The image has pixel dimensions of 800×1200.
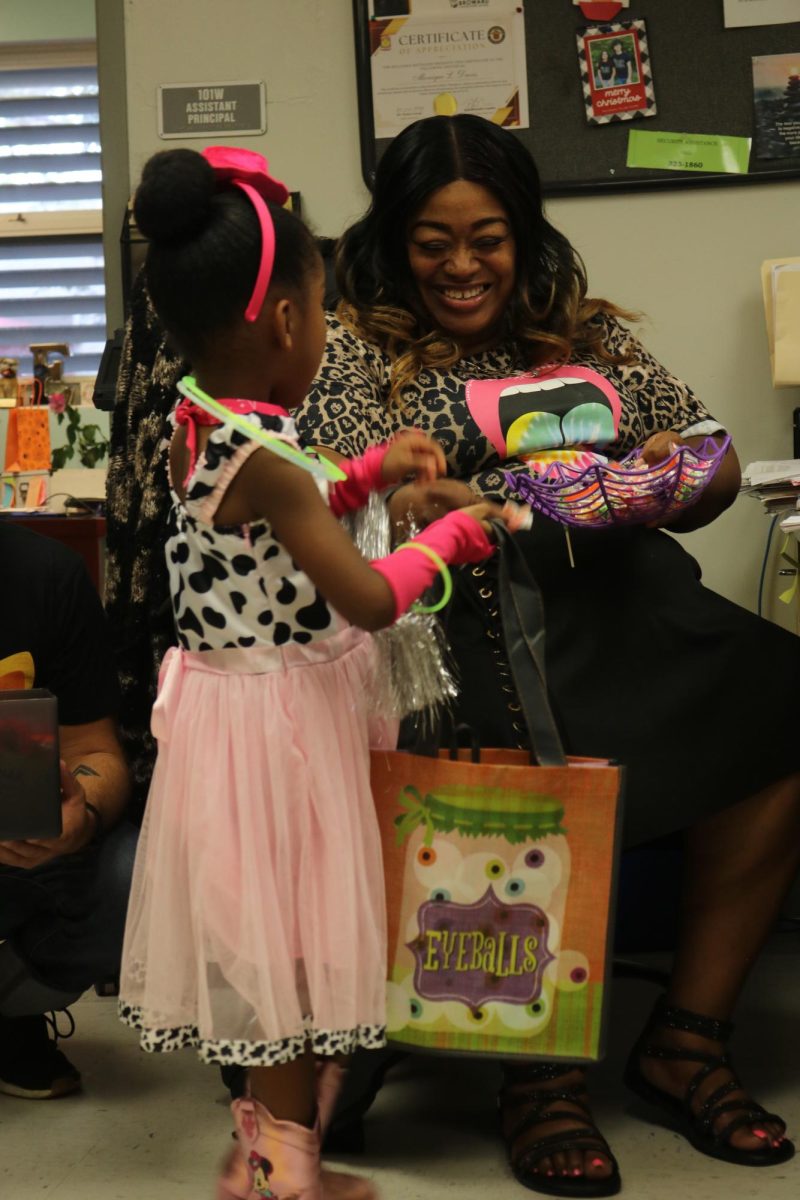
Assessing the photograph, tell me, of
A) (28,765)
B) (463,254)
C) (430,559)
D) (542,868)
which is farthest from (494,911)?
(463,254)

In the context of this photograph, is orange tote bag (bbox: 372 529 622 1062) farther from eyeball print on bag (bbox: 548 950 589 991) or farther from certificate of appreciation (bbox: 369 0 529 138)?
certificate of appreciation (bbox: 369 0 529 138)

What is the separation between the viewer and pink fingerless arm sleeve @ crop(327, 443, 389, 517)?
1325 mm

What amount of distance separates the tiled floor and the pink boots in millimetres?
214

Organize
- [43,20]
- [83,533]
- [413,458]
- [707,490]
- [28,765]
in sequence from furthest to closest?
1. [43,20]
2. [83,533]
3. [707,490]
4. [28,765]
5. [413,458]

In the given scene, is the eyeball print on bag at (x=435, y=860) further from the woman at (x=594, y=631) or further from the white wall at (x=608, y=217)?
the white wall at (x=608, y=217)

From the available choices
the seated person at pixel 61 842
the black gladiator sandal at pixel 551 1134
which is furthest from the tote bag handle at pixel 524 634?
the seated person at pixel 61 842

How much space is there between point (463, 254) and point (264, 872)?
0.85 metres

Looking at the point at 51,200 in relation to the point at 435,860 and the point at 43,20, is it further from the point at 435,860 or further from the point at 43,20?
the point at 435,860

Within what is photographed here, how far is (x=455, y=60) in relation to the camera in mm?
2289

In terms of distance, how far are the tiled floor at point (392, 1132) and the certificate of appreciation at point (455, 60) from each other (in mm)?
1511

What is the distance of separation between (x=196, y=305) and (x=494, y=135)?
70cm

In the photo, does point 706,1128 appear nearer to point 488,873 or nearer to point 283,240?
point 488,873

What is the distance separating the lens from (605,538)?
5.13 feet

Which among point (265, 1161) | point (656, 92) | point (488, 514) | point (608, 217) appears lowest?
point (265, 1161)
